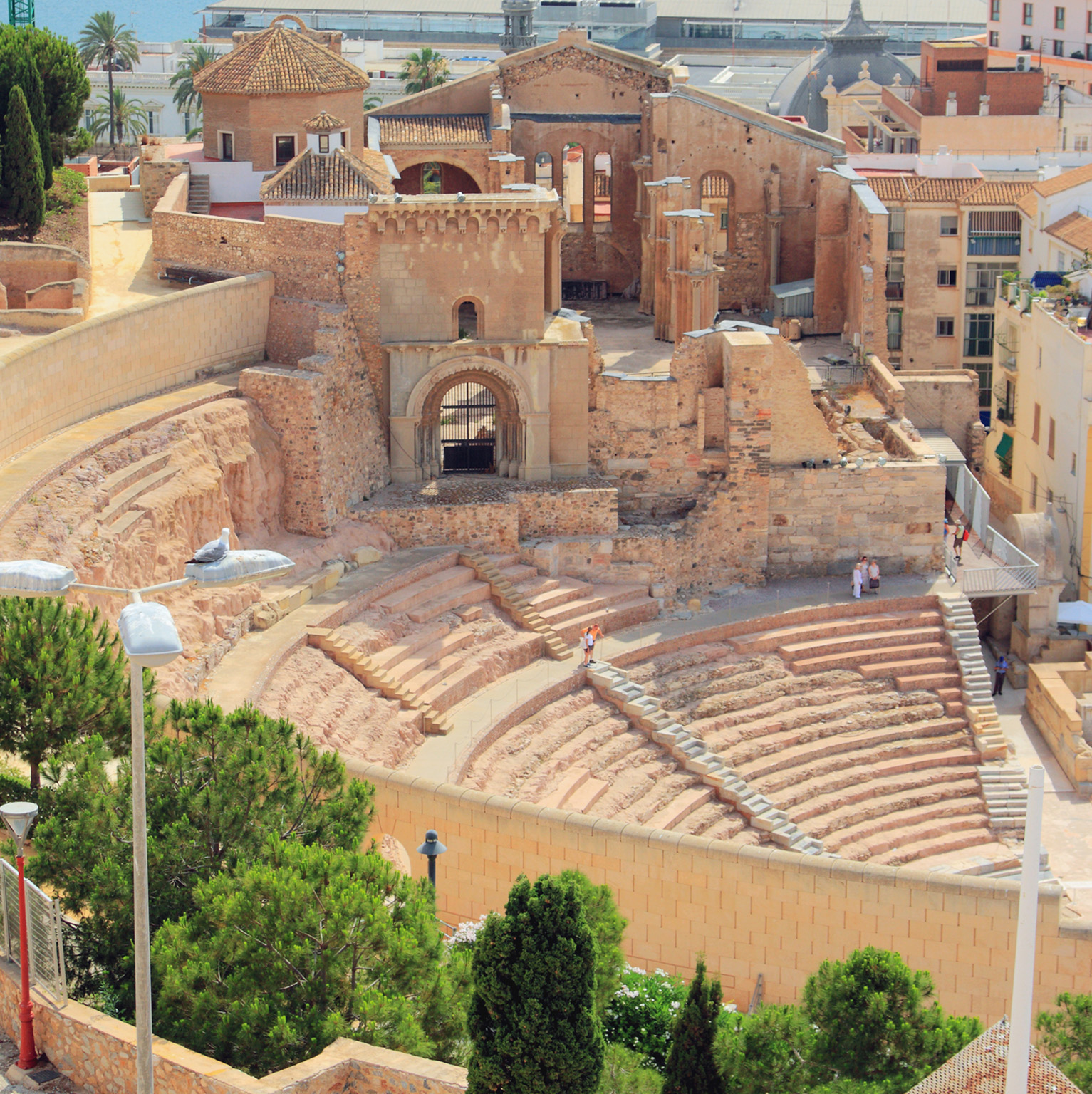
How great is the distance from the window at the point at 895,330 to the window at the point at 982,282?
2.10 meters

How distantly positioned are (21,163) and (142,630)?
31.4 m

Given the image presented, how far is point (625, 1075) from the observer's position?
2002cm

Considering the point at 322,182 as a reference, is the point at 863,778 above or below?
below

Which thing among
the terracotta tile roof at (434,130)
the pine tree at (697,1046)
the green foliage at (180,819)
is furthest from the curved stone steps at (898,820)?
the terracotta tile roof at (434,130)

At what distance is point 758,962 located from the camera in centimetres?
2722

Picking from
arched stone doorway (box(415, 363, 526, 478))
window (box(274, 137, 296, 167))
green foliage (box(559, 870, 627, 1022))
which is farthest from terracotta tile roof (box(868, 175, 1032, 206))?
green foliage (box(559, 870, 627, 1022))

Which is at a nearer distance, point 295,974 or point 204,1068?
point 204,1068

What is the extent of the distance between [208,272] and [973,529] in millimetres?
18781

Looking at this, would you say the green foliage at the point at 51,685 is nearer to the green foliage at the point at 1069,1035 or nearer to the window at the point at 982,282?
the green foliage at the point at 1069,1035

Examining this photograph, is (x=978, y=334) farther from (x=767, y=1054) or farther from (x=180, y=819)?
(x=180, y=819)

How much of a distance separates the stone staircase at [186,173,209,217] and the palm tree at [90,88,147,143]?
3033 cm

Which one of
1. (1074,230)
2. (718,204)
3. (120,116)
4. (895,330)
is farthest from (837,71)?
(120,116)

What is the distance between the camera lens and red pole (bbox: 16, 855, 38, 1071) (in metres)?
19.2

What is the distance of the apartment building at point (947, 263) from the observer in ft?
195
